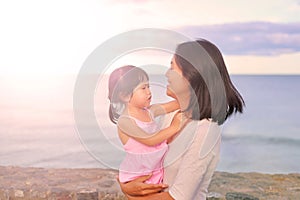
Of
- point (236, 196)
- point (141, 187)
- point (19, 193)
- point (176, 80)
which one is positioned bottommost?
point (236, 196)

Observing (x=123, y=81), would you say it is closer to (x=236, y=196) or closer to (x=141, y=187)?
(x=141, y=187)

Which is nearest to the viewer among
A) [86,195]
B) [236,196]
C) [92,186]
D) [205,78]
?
[205,78]

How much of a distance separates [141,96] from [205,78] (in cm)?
35

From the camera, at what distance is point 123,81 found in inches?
59.8

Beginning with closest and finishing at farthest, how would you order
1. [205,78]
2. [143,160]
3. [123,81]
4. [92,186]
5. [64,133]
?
[205,78]
[143,160]
[123,81]
[92,186]
[64,133]

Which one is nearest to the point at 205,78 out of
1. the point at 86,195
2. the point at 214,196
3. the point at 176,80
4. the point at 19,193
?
the point at 176,80

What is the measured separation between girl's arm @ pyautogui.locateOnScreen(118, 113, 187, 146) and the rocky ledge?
2192 millimetres

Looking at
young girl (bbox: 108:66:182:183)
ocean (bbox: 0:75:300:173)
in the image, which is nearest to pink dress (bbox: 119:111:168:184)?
young girl (bbox: 108:66:182:183)

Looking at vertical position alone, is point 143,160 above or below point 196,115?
below

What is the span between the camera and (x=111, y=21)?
662 centimetres

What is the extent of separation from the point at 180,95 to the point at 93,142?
34 cm

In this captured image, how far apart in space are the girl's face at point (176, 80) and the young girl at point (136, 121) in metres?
0.12

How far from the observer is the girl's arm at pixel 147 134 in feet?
4.14

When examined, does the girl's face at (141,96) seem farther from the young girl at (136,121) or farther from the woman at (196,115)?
the woman at (196,115)
